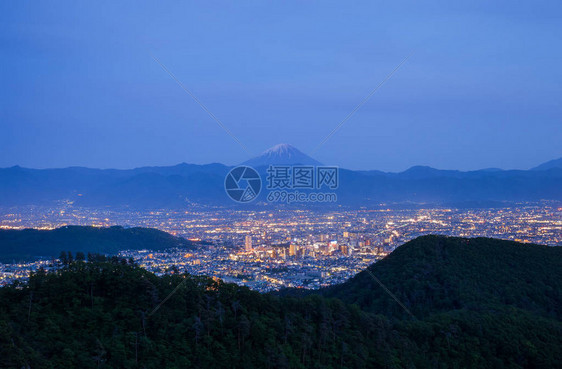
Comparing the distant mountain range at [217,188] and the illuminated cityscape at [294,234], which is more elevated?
the distant mountain range at [217,188]

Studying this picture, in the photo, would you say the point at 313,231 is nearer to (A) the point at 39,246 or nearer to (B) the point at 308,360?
(A) the point at 39,246

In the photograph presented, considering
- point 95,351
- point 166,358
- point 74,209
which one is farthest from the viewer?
point 74,209

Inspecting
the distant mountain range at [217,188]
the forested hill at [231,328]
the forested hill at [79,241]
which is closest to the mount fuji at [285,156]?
the distant mountain range at [217,188]

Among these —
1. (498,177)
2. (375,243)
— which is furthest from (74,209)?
(498,177)

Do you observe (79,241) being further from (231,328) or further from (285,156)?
(285,156)

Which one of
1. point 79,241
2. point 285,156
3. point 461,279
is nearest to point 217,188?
point 285,156

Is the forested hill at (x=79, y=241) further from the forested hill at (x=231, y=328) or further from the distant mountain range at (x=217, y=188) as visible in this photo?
the distant mountain range at (x=217, y=188)

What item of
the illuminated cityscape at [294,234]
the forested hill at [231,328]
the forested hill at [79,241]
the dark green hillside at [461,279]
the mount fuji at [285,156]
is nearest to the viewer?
the forested hill at [231,328]
